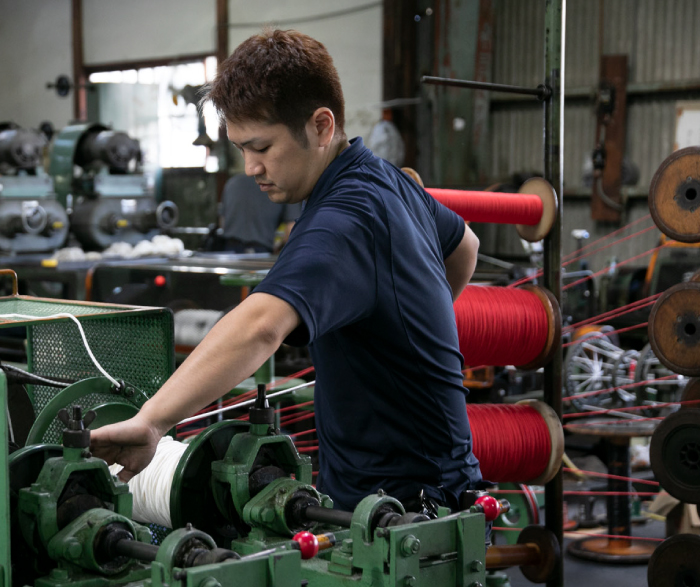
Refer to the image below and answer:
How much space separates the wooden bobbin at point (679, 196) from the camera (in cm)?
262

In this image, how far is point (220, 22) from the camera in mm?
9812

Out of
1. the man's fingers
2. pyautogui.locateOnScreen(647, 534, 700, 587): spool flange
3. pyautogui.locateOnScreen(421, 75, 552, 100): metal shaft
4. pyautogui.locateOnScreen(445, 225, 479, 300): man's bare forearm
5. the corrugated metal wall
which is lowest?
pyautogui.locateOnScreen(647, 534, 700, 587): spool flange

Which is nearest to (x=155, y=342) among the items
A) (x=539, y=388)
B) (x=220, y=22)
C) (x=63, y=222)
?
(x=539, y=388)

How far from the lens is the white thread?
153cm

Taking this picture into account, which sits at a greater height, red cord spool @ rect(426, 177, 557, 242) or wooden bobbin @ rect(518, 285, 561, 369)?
red cord spool @ rect(426, 177, 557, 242)

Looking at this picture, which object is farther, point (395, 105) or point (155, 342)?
point (395, 105)

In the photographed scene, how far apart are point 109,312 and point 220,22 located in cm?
858

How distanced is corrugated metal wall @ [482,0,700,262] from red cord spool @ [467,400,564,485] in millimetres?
5212

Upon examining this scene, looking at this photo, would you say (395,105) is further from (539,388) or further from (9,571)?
(9,571)

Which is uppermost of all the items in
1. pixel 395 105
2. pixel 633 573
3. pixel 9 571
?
pixel 395 105

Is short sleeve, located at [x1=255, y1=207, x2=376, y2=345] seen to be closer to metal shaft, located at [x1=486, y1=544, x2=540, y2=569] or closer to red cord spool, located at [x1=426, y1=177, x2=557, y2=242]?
red cord spool, located at [x1=426, y1=177, x2=557, y2=242]

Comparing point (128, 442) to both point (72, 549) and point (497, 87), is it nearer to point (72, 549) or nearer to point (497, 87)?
point (72, 549)

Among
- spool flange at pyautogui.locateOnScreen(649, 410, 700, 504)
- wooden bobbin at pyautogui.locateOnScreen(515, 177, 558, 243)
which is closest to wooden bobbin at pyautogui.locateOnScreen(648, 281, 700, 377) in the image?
spool flange at pyautogui.locateOnScreen(649, 410, 700, 504)

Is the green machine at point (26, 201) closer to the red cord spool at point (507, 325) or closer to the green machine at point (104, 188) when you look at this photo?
the green machine at point (104, 188)
